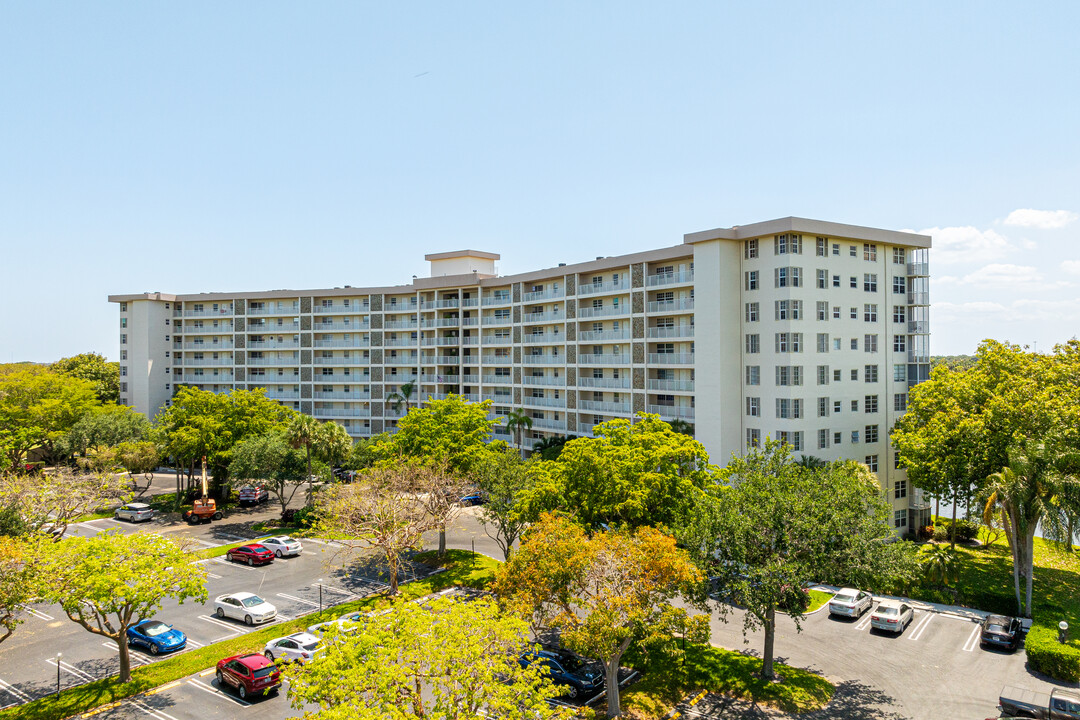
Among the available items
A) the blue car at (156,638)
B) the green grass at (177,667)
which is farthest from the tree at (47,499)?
the green grass at (177,667)

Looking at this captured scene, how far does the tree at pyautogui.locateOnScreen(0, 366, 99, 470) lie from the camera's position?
6894 cm

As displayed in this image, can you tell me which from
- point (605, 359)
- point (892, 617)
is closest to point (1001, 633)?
point (892, 617)

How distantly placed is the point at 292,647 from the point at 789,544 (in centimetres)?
2285

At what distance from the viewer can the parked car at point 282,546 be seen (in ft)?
152

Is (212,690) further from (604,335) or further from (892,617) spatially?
(604,335)

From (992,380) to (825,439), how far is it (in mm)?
11653

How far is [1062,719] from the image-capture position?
76.2 ft

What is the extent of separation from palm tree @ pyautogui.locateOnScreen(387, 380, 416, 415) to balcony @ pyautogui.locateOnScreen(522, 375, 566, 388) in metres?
15.2

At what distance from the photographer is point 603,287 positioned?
61.8 metres

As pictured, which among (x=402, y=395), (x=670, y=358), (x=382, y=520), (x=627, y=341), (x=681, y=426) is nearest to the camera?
(x=382, y=520)

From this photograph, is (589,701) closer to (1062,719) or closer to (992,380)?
(1062,719)

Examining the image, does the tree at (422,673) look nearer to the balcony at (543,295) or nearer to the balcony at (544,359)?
the balcony at (544,359)

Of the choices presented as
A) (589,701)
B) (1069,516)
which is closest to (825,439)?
(1069,516)

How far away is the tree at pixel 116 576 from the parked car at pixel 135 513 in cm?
3281
